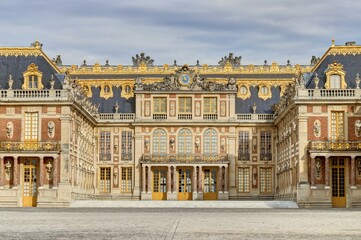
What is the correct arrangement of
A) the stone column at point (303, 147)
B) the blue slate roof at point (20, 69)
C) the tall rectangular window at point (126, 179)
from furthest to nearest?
the tall rectangular window at point (126, 179) → the blue slate roof at point (20, 69) → the stone column at point (303, 147)

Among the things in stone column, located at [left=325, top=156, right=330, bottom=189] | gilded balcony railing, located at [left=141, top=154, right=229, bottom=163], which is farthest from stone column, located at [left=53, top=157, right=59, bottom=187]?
stone column, located at [left=325, top=156, right=330, bottom=189]

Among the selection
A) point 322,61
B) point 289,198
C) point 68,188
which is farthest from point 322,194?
point 68,188

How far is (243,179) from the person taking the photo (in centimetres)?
6694

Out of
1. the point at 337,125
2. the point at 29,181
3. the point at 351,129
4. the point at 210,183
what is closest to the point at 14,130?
the point at 29,181

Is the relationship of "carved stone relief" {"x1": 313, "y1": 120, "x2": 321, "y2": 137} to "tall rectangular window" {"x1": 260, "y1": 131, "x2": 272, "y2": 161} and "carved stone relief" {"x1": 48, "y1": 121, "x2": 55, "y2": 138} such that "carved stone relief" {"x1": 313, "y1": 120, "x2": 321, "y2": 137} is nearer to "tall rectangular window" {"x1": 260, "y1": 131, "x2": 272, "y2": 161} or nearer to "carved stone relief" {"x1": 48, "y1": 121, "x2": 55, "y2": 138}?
"tall rectangular window" {"x1": 260, "y1": 131, "x2": 272, "y2": 161}

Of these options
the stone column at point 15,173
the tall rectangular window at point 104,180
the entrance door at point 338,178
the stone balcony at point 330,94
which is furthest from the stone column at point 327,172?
the tall rectangular window at point 104,180

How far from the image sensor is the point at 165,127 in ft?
219

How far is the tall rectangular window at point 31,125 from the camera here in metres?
53.7

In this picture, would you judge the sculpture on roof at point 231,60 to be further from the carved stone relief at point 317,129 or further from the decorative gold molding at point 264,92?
the carved stone relief at point 317,129

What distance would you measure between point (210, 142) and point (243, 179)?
4266 mm

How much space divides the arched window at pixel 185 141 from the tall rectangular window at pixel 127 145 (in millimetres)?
4240

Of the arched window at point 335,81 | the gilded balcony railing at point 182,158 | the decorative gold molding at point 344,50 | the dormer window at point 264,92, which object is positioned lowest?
the gilded balcony railing at point 182,158

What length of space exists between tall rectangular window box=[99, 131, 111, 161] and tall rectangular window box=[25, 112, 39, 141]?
13.8 metres

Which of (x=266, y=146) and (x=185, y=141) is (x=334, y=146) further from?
(x=185, y=141)
